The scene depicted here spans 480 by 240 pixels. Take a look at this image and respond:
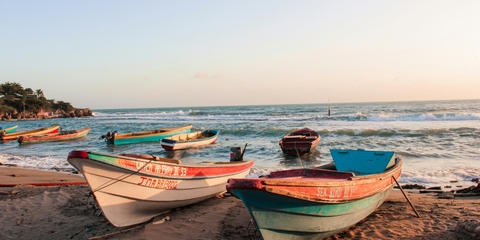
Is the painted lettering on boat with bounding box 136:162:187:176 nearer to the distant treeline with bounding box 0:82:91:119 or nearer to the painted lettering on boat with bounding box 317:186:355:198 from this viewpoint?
the painted lettering on boat with bounding box 317:186:355:198

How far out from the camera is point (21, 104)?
62.5 metres

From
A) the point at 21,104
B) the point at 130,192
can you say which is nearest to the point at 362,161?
the point at 130,192

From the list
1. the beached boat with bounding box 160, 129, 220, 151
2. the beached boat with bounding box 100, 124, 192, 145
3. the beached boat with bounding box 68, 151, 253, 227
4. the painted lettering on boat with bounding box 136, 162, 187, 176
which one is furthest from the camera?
the beached boat with bounding box 100, 124, 192, 145

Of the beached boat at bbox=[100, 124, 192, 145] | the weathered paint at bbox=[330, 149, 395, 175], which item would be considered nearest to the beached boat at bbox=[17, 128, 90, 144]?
the beached boat at bbox=[100, 124, 192, 145]

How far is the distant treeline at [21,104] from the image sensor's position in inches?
2373

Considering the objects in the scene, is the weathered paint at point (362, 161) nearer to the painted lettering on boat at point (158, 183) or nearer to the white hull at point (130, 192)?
the white hull at point (130, 192)

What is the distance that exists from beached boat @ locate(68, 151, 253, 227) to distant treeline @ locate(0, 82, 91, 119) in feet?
220

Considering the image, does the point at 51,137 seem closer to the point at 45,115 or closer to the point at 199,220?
the point at 199,220

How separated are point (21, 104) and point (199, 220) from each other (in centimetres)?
7090

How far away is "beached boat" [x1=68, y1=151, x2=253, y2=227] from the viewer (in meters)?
5.58

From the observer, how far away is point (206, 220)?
650cm

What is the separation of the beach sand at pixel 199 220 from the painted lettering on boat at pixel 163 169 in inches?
39.0

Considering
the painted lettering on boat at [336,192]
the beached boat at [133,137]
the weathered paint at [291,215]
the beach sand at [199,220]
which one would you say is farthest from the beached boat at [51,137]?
the painted lettering on boat at [336,192]

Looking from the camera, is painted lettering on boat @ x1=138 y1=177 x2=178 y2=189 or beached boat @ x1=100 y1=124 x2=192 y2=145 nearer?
painted lettering on boat @ x1=138 y1=177 x2=178 y2=189
